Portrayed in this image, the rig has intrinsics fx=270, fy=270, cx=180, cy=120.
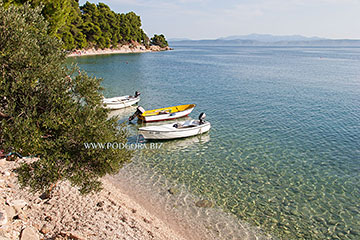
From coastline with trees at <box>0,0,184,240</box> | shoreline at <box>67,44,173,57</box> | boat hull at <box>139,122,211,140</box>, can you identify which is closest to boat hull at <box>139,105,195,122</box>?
boat hull at <box>139,122,211,140</box>

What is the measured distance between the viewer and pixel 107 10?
121312 millimetres

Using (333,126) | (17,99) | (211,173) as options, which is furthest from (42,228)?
(333,126)

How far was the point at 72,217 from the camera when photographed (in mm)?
10359

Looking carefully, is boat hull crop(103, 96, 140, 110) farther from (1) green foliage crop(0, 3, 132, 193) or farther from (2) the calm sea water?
(1) green foliage crop(0, 3, 132, 193)

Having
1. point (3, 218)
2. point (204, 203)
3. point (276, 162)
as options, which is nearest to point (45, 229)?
point (3, 218)

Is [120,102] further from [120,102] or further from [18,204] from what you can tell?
[18,204]

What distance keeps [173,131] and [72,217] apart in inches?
469

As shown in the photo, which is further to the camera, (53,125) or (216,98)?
(216,98)

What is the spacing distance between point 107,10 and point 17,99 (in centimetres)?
12591

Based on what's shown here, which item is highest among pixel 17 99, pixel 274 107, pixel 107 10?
pixel 107 10

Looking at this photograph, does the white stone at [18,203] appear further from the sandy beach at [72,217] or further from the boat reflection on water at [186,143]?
the boat reflection on water at [186,143]

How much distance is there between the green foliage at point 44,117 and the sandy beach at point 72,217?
145 centimetres

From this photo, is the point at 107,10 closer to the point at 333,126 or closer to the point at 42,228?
the point at 333,126

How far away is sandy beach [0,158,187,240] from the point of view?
905 centimetres
